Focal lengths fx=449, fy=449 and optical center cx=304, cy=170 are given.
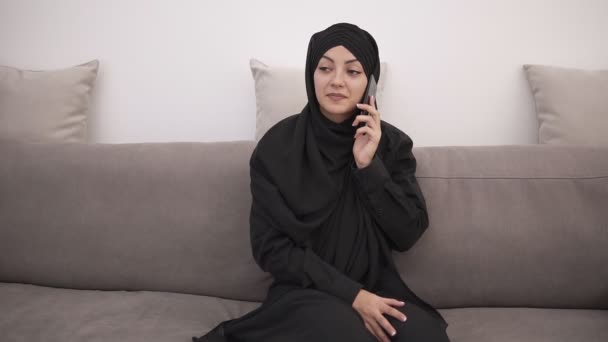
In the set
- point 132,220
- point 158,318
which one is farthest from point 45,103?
point 158,318

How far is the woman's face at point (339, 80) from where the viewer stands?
1195mm

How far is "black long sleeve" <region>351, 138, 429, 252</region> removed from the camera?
1192mm

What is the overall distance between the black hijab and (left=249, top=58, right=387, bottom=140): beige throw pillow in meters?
0.36

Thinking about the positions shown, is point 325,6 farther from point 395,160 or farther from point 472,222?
point 472,222

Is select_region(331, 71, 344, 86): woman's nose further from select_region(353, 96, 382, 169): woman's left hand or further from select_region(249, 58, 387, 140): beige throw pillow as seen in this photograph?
select_region(249, 58, 387, 140): beige throw pillow

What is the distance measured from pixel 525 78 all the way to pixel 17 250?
1.99 meters

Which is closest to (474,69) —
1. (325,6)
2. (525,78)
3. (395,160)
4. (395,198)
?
(525,78)

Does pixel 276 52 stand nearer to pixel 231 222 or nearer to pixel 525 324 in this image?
pixel 231 222

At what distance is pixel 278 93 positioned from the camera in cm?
167

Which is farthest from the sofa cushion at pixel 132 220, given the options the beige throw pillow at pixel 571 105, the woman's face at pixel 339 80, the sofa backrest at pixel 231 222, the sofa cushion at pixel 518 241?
the beige throw pillow at pixel 571 105

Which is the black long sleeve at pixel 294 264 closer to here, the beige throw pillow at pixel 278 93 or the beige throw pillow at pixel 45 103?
the beige throw pillow at pixel 278 93

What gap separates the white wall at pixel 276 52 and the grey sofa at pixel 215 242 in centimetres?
38

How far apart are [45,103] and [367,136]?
51.8 inches

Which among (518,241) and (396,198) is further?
(518,241)
